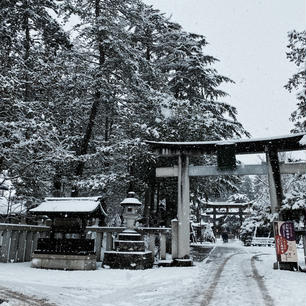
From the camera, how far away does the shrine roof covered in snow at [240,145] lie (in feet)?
39.5

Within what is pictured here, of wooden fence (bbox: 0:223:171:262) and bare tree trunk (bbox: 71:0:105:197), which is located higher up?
bare tree trunk (bbox: 71:0:105:197)

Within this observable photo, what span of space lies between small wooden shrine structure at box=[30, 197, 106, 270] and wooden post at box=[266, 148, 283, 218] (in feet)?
22.0

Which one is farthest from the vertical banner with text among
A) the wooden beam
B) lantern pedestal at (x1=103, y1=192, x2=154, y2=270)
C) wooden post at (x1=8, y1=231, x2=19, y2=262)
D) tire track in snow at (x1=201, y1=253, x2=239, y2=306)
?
wooden post at (x1=8, y1=231, x2=19, y2=262)

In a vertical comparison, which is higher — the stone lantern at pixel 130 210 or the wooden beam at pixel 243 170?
the wooden beam at pixel 243 170

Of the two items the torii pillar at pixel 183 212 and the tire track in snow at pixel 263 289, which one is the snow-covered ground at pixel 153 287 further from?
the torii pillar at pixel 183 212

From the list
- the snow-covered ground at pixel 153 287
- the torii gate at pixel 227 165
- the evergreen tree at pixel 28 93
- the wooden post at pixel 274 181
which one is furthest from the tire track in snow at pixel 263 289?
the evergreen tree at pixel 28 93

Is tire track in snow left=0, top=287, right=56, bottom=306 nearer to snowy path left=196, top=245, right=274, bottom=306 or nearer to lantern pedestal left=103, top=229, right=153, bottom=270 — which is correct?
snowy path left=196, top=245, right=274, bottom=306

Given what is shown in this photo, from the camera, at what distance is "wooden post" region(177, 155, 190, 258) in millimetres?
12484

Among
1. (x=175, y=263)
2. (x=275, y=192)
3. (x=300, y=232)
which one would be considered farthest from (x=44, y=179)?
(x=300, y=232)

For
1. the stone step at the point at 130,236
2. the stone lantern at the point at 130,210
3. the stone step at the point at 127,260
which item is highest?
the stone lantern at the point at 130,210

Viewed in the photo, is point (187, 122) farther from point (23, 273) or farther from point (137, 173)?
point (23, 273)

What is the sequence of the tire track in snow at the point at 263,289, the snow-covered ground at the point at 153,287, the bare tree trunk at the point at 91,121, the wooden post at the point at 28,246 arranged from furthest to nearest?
the bare tree trunk at the point at 91,121
the wooden post at the point at 28,246
the snow-covered ground at the point at 153,287
the tire track in snow at the point at 263,289

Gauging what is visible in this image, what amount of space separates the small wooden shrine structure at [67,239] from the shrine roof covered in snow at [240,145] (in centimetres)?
380

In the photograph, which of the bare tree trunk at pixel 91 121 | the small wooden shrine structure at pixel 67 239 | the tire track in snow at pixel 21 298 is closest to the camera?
the tire track in snow at pixel 21 298
